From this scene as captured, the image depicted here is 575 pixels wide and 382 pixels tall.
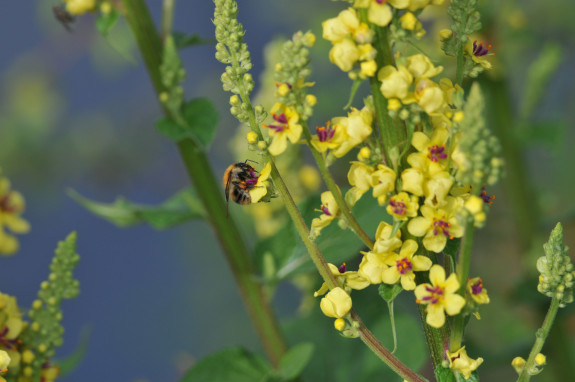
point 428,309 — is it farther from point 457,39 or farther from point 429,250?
point 457,39

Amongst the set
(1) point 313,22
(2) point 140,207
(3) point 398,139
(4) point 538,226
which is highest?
(1) point 313,22

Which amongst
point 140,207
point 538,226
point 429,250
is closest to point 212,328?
point 538,226

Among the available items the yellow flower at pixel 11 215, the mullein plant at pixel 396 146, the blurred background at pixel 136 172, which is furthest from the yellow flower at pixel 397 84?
the blurred background at pixel 136 172

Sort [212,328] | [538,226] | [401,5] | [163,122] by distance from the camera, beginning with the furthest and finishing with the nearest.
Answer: [212,328]
[538,226]
[163,122]
[401,5]

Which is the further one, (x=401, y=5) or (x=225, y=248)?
(x=225, y=248)

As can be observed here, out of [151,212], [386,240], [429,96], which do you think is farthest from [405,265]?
[151,212]

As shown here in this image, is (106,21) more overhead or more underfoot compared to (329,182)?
more overhead

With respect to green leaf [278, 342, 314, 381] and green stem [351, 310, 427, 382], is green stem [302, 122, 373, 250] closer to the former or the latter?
green stem [351, 310, 427, 382]

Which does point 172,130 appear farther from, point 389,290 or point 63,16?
point 389,290
